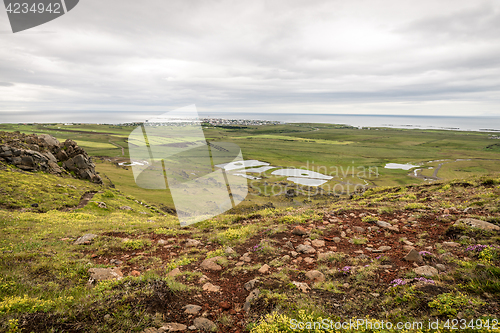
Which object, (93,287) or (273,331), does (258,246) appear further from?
(93,287)

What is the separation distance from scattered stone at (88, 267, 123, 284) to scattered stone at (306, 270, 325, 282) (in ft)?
21.7

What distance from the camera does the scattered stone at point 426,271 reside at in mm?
6315

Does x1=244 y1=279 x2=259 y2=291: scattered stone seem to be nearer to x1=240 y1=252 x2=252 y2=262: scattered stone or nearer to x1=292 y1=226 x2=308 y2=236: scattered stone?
x1=240 y1=252 x2=252 y2=262: scattered stone

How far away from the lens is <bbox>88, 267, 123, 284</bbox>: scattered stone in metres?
7.37

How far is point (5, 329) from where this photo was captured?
14.7ft

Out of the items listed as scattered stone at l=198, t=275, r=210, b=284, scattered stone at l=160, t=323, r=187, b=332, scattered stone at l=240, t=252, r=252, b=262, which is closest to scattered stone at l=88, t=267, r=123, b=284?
scattered stone at l=198, t=275, r=210, b=284

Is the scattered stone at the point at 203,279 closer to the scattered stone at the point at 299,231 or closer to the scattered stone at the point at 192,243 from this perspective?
the scattered stone at the point at 192,243

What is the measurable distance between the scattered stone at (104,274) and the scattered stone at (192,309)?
2965mm

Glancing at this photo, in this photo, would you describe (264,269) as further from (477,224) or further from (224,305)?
(477,224)

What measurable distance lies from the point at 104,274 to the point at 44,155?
34268 millimetres

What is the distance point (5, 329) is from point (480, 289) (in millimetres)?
10890

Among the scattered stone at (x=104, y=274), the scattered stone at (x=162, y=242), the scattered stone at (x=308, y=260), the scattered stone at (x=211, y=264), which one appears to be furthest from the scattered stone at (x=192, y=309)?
the scattered stone at (x=162, y=242)

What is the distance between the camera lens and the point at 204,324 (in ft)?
18.1

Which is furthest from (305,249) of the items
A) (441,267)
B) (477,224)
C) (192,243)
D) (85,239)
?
(85,239)
